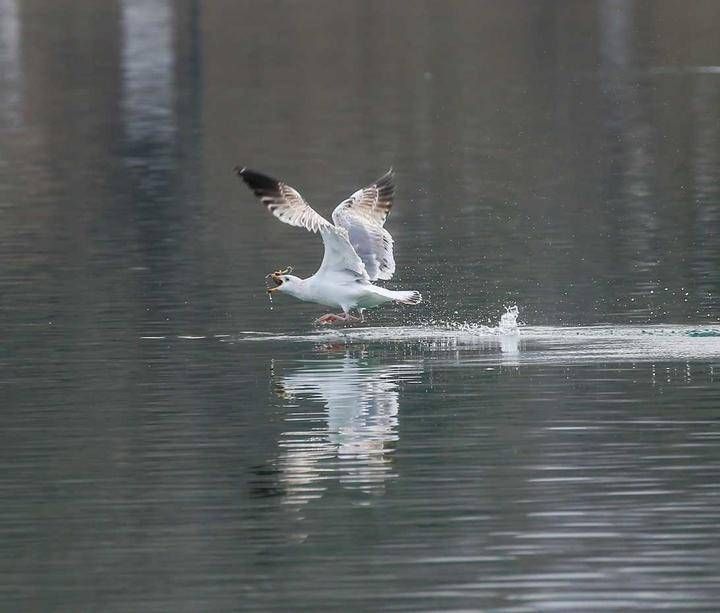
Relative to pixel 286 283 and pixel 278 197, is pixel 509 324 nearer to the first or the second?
pixel 286 283

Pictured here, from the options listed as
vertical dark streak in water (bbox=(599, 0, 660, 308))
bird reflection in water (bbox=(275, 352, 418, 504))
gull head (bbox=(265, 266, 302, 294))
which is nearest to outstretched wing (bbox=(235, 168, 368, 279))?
gull head (bbox=(265, 266, 302, 294))

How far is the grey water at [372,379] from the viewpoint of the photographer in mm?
13953

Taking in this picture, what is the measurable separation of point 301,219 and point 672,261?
7810 mm

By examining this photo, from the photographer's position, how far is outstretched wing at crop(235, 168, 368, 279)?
75.7 feet

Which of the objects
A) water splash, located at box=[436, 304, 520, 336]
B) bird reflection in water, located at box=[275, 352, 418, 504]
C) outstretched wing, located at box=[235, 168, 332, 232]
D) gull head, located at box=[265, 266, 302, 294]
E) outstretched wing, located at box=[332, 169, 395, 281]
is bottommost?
bird reflection in water, located at box=[275, 352, 418, 504]

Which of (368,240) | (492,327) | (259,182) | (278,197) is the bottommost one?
(492,327)

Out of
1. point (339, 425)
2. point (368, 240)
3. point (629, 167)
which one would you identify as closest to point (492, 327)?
point (368, 240)

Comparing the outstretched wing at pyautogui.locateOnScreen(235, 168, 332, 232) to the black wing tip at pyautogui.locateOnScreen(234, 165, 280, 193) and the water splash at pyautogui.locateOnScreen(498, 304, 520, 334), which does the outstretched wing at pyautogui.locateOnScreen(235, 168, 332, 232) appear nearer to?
the black wing tip at pyautogui.locateOnScreen(234, 165, 280, 193)

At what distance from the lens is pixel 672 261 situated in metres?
29.1

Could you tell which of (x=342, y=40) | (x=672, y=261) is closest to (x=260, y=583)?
(x=672, y=261)

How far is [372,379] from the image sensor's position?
20.9 metres

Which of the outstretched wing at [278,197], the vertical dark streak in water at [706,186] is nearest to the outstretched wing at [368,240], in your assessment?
the outstretched wing at [278,197]

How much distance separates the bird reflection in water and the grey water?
5 cm

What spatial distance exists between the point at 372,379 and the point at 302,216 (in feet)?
9.36
